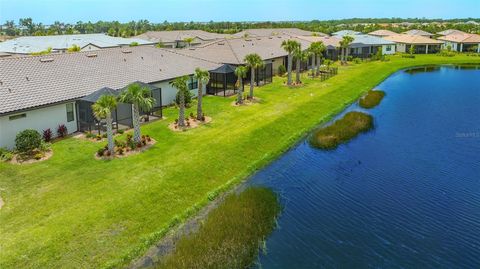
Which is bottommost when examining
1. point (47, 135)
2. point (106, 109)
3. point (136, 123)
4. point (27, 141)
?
point (47, 135)

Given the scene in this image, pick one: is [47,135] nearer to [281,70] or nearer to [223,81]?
[223,81]

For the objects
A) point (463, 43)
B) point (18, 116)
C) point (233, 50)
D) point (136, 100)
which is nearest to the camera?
point (18, 116)

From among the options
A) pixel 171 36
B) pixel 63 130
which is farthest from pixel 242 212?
pixel 171 36

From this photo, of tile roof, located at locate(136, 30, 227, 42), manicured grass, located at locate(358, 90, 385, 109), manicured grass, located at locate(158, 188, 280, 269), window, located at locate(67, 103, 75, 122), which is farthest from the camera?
tile roof, located at locate(136, 30, 227, 42)

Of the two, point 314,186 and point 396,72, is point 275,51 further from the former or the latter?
point 314,186

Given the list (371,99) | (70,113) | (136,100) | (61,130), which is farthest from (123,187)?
(371,99)

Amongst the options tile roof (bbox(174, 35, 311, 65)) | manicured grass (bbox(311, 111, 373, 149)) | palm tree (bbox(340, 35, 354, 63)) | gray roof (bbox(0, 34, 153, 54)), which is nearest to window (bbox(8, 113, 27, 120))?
manicured grass (bbox(311, 111, 373, 149))

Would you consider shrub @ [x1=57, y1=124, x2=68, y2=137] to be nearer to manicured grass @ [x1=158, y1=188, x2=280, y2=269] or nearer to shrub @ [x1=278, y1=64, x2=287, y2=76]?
manicured grass @ [x1=158, y1=188, x2=280, y2=269]
